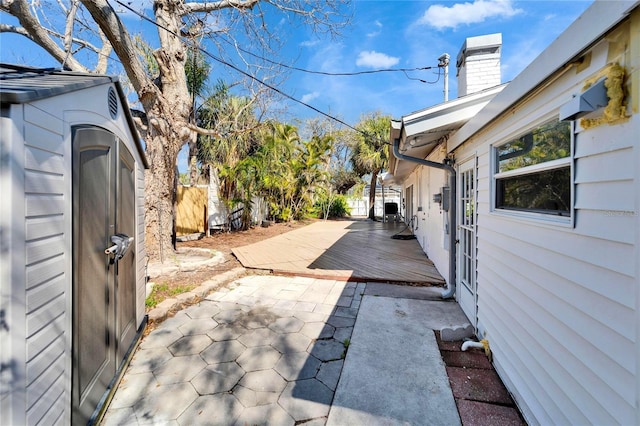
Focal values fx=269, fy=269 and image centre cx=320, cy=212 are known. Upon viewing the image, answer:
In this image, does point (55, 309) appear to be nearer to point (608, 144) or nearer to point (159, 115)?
point (608, 144)

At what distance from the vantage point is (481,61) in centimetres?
432

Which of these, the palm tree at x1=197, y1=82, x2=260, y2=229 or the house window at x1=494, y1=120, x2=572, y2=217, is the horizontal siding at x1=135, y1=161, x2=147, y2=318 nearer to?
the house window at x1=494, y1=120, x2=572, y2=217

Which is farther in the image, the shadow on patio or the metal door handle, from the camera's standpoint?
the shadow on patio

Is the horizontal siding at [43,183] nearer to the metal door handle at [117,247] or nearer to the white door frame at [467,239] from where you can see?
the metal door handle at [117,247]

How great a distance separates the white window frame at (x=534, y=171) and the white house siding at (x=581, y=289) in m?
0.03

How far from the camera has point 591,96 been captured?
1.24m

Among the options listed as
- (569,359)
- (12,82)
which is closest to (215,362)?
(12,82)

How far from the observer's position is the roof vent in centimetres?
212

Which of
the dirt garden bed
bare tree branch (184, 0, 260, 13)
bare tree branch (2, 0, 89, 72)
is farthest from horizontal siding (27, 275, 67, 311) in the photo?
bare tree branch (184, 0, 260, 13)

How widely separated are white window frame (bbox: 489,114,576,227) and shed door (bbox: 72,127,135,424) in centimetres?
283

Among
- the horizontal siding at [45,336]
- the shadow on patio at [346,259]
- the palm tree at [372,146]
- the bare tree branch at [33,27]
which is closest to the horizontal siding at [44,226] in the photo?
the horizontal siding at [45,336]

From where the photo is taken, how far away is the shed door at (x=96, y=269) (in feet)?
5.27

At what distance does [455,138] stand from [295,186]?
10315mm

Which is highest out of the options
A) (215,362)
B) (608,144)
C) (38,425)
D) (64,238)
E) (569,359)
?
(608,144)
